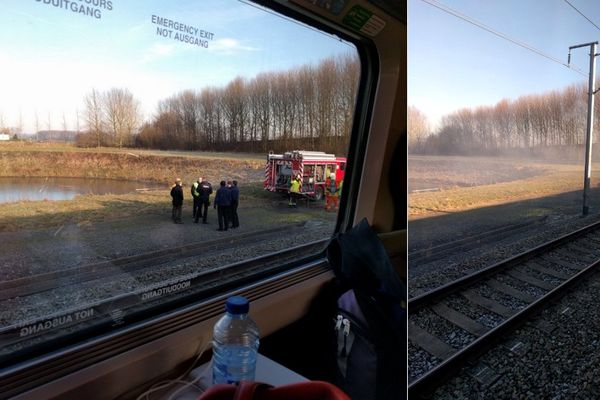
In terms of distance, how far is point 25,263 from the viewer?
52.9 inches

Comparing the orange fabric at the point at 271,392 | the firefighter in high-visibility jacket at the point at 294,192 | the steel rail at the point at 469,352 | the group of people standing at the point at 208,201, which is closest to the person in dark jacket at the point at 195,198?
the group of people standing at the point at 208,201

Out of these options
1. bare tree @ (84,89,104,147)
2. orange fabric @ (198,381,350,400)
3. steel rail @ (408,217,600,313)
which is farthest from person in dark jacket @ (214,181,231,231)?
steel rail @ (408,217,600,313)

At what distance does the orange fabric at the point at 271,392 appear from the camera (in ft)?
3.07

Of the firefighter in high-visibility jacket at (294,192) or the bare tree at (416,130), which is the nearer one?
the bare tree at (416,130)

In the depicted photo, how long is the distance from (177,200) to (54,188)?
0.51 metres

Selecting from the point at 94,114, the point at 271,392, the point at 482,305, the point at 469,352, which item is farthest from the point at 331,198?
the point at 271,392

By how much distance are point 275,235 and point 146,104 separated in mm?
1152

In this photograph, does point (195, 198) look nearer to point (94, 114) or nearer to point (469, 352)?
point (94, 114)

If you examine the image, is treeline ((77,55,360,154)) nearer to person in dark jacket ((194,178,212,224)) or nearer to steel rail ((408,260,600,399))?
person in dark jacket ((194,178,212,224))

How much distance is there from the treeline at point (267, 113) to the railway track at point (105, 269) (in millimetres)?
463

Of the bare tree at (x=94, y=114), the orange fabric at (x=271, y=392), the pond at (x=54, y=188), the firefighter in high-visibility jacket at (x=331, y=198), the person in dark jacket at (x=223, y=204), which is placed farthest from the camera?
the firefighter in high-visibility jacket at (x=331, y=198)

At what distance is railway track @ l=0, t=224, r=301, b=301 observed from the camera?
1.35 meters

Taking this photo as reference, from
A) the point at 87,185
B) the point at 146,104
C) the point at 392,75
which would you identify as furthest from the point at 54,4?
the point at 392,75

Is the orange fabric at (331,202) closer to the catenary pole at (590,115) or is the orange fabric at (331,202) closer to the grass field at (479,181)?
the grass field at (479,181)
